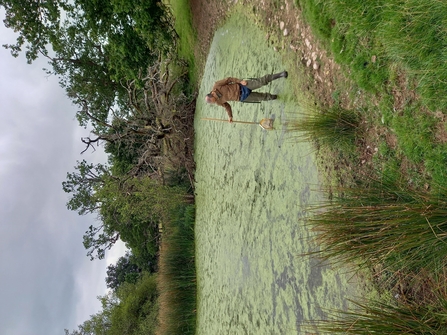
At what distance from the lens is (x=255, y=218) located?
666 cm

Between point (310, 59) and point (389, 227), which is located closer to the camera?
point (389, 227)

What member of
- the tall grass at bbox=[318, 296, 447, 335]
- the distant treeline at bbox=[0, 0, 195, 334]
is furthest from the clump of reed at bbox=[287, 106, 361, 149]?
the distant treeline at bbox=[0, 0, 195, 334]

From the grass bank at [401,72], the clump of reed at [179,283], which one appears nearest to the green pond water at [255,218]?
the clump of reed at [179,283]

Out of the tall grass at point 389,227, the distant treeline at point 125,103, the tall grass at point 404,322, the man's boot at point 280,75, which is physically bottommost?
the tall grass at point 404,322

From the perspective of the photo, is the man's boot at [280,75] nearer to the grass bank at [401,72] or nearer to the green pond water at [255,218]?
the green pond water at [255,218]

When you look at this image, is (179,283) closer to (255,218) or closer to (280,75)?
(255,218)

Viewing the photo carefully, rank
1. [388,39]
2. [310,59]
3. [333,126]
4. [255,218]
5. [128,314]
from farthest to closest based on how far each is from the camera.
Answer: [128,314] → [255,218] → [310,59] → [333,126] → [388,39]

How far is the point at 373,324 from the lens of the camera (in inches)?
114

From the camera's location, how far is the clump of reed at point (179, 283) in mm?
10156

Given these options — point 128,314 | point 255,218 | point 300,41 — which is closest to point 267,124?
point 300,41

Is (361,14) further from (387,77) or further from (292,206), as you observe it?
(292,206)

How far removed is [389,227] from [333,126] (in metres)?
1.68

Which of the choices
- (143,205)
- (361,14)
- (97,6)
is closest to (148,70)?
(97,6)

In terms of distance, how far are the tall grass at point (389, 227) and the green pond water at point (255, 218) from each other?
79 cm
